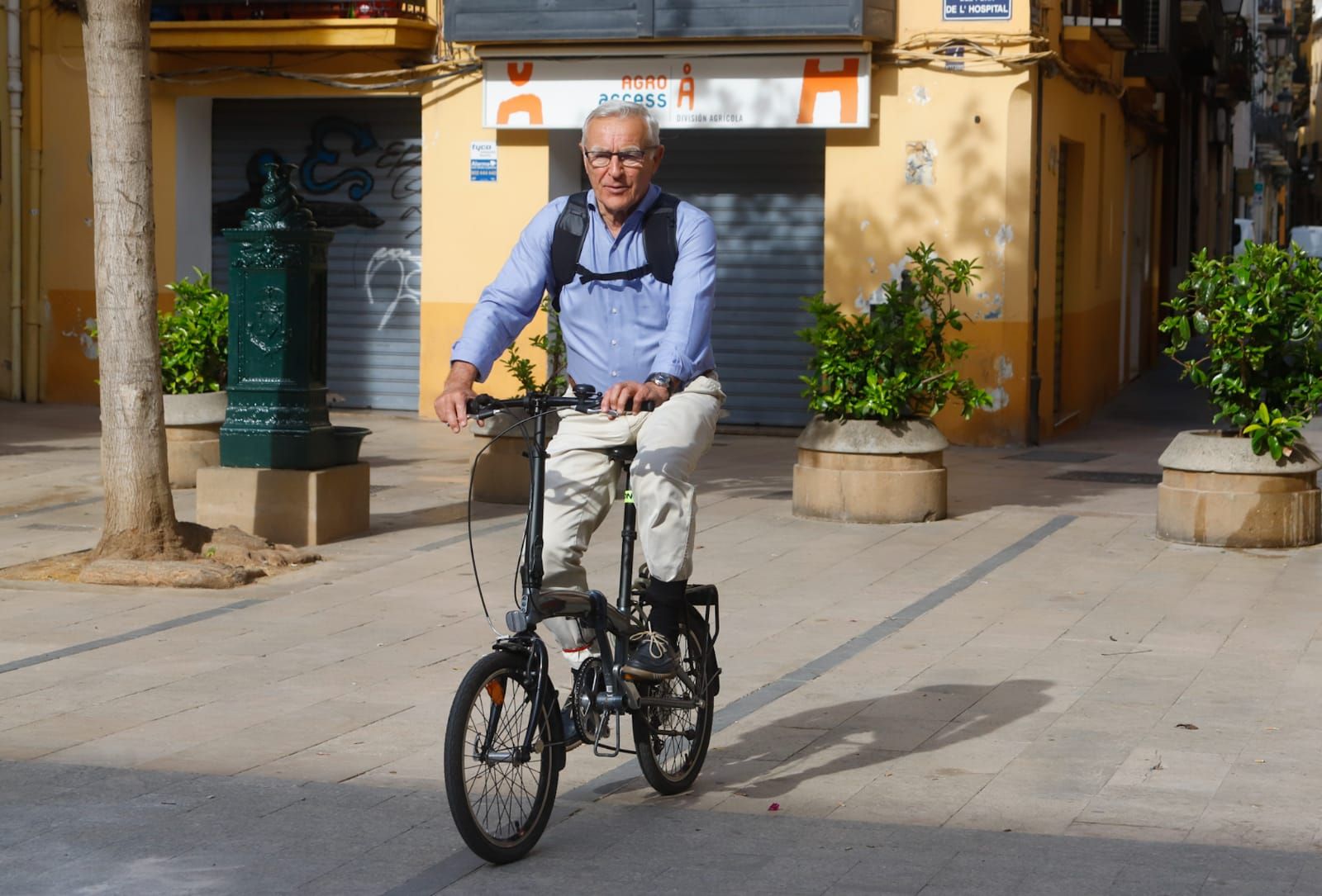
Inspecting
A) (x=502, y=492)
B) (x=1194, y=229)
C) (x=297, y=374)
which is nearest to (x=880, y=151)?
(x=502, y=492)

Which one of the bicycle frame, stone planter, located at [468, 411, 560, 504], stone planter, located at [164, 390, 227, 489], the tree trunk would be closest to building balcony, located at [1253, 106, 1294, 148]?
stone planter, located at [468, 411, 560, 504]

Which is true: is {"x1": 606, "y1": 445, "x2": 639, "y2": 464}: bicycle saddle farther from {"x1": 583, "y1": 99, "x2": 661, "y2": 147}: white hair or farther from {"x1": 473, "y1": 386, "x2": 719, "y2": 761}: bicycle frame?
{"x1": 583, "y1": 99, "x2": 661, "y2": 147}: white hair

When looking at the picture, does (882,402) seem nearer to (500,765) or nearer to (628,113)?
(628,113)

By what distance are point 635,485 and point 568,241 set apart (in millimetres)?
696

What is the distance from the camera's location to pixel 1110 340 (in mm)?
21969

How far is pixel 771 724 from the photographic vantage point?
20.9 feet

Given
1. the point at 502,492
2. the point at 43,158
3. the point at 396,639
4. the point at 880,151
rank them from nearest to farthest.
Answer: the point at 396,639, the point at 502,492, the point at 880,151, the point at 43,158

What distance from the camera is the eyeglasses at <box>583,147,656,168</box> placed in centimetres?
507

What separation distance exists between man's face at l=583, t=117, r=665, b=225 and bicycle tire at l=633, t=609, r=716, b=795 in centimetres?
115

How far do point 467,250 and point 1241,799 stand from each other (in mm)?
12994

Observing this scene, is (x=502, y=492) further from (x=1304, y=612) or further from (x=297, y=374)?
(x=1304, y=612)

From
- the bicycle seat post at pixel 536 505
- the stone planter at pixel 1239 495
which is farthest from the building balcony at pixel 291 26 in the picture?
the bicycle seat post at pixel 536 505

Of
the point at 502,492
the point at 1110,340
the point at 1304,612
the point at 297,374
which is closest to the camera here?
the point at 1304,612

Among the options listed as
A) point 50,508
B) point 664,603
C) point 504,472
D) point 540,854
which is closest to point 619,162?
point 664,603
